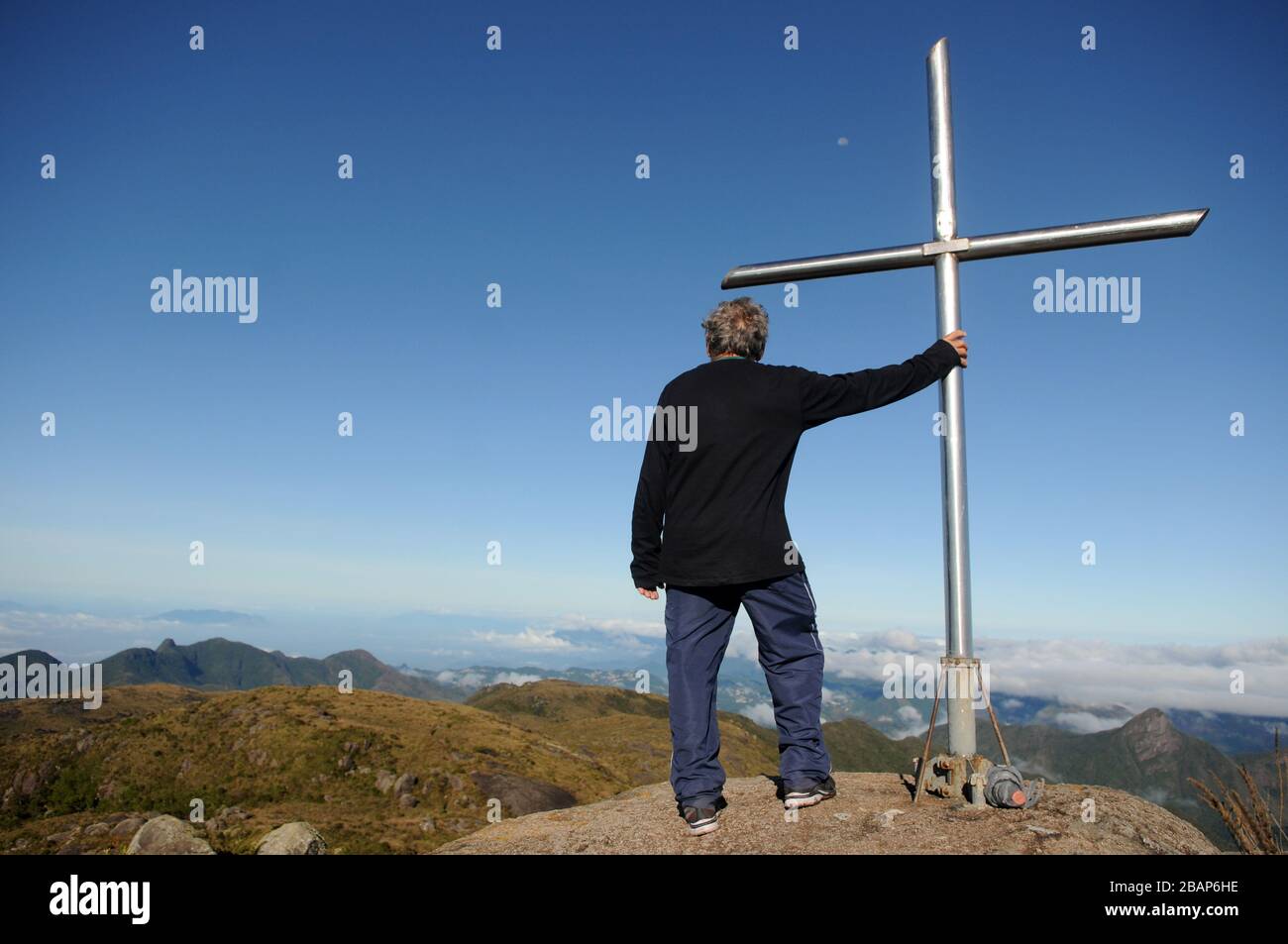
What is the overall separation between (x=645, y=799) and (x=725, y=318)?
519 cm

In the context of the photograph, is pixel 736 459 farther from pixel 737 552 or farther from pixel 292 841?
pixel 292 841

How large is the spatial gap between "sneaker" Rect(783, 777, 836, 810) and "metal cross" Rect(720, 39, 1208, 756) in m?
1.14

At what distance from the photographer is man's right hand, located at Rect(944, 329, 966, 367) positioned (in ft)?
22.3

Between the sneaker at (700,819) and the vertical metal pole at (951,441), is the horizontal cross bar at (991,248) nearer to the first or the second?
the vertical metal pole at (951,441)

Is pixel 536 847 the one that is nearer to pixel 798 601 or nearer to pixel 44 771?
pixel 798 601

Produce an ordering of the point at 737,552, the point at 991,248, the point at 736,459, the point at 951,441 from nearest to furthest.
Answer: the point at 737,552 → the point at 736,459 → the point at 951,441 → the point at 991,248

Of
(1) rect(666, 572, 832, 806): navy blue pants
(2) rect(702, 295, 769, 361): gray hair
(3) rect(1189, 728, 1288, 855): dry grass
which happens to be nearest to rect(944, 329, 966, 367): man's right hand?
(2) rect(702, 295, 769, 361): gray hair

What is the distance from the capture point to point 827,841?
18.9 feet

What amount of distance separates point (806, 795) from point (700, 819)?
91cm

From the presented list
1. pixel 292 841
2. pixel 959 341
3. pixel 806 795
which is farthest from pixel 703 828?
pixel 292 841

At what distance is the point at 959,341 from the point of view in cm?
687

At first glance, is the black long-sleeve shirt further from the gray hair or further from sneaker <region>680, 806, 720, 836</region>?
sneaker <region>680, 806, 720, 836</region>

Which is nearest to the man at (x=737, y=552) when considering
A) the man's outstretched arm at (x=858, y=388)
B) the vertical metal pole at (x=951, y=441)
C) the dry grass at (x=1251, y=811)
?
the man's outstretched arm at (x=858, y=388)

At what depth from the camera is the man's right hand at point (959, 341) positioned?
6809 mm
